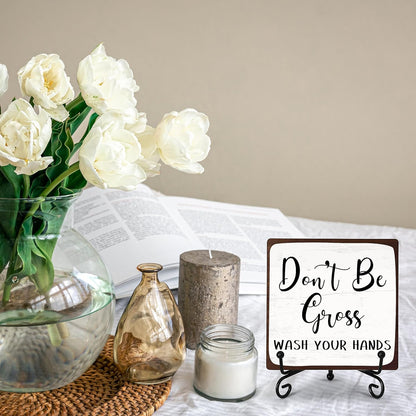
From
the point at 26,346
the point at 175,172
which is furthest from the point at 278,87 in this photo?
the point at 26,346

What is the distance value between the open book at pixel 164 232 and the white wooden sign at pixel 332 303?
0.98 feet

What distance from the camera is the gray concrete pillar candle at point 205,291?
82 cm

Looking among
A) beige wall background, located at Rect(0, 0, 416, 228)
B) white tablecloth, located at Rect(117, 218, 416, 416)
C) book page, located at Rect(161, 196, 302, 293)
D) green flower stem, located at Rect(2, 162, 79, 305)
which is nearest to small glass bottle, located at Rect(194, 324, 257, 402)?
white tablecloth, located at Rect(117, 218, 416, 416)

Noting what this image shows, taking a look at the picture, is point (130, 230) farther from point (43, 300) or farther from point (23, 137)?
point (23, 137)

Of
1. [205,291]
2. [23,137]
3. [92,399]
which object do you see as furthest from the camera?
[205,291]

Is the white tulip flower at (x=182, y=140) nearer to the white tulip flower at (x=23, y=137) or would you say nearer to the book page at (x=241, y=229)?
the white tulip flower at (x=23, y=137)

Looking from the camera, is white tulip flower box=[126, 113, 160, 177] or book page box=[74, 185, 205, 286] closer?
white tulip flower box=[126, 113, 160, 177]

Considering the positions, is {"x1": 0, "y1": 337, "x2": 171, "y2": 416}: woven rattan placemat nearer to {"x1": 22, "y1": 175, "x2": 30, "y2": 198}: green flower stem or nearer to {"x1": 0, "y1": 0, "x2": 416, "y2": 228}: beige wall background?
{"x1": 22, "y1": 175, "x2": 30, "y2": 198}: green flower stem

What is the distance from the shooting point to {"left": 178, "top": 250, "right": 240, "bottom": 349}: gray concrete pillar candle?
82 cm

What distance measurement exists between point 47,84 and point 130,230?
554 millimetres

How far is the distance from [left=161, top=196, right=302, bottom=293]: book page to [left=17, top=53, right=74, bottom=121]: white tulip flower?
596mm

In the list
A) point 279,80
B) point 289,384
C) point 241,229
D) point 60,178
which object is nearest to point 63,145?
point 60,178

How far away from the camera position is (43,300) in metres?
0.61

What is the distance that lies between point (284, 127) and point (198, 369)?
2.02 meters
